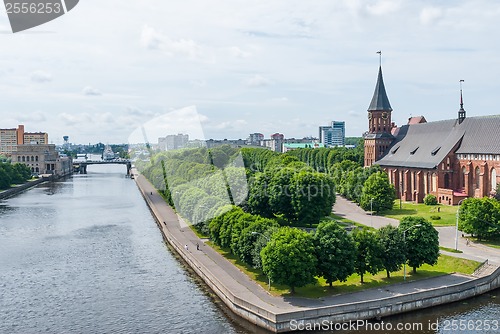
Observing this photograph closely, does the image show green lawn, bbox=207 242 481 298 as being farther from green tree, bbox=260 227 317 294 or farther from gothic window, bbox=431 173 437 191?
gothic window, bbox=431 173 437 191

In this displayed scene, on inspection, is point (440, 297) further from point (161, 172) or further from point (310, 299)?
point (161, 172)

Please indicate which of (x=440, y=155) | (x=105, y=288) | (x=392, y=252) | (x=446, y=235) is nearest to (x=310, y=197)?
(x=446, y=235)

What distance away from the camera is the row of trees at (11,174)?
147 meters

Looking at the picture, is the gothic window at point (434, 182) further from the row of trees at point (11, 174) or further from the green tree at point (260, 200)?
the row of trees at point (11, 174)

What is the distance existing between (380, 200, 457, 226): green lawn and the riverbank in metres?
24.4

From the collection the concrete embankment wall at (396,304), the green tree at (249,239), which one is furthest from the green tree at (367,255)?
the green tree at (249,239)

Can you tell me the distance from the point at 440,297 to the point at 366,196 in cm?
4239

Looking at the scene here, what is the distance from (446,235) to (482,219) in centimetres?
582

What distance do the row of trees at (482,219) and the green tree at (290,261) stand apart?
27.9m

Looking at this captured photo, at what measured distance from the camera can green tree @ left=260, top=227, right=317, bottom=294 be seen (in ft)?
139

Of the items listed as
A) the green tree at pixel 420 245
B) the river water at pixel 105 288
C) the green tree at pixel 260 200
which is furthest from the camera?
the green tree at pixel 260 200

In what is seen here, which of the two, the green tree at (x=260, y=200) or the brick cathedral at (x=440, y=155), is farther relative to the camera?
the brick cathedral at (x=440, y=155)

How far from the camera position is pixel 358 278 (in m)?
48.5

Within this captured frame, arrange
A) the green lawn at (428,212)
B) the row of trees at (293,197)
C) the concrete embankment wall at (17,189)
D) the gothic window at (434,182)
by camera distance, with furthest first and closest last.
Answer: the concrete embankment wall at (17,189) → the gothic window at (434,182) → the green lawn at (428,212) → the row of trees at (293,197)
